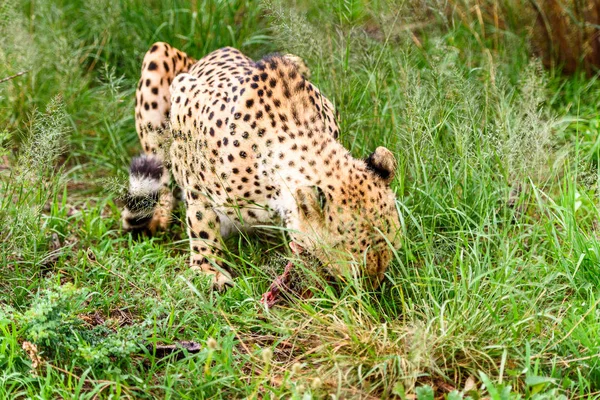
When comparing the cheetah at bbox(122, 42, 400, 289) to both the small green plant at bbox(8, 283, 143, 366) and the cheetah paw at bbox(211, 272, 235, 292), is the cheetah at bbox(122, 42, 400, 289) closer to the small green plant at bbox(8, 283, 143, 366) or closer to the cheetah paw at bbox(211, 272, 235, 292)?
the cheetah paw at bbox(211, 272, 235, 292)

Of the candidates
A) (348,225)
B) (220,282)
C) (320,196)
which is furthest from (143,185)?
(348,225)

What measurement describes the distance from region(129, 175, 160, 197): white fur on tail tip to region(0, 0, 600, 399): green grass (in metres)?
0.11

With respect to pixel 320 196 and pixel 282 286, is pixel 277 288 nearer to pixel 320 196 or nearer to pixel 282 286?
pixel 282 286

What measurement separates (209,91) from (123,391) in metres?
1.63

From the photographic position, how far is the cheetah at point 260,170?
3258 millimetres

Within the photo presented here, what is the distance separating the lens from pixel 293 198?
340cm

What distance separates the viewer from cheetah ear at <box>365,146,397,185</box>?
341 centimetres

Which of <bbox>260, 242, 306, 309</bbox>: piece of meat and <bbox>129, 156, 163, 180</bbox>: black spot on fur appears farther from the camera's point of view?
<bbox>129, 156, 163, 180</bbox>: black spot on fur

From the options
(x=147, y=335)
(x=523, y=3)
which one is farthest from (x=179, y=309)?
(x=523, y=3)

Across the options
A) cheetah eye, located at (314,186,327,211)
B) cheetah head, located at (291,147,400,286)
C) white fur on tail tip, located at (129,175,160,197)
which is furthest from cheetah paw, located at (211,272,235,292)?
cheetah eye, located at (314,186,327,211)

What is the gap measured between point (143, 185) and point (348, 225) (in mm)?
1148

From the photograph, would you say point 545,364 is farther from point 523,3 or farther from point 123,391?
point 523,3

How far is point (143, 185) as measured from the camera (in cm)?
389

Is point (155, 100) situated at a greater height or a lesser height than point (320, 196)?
lesser
